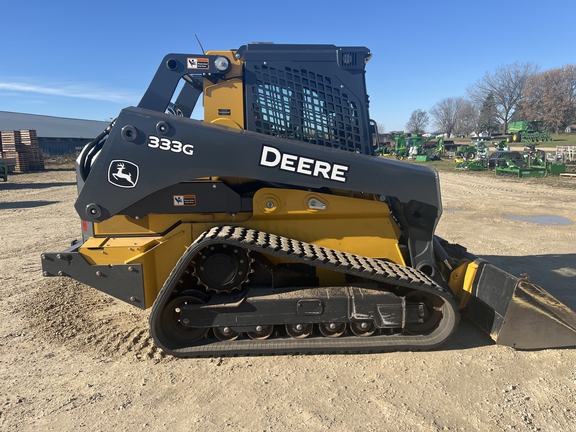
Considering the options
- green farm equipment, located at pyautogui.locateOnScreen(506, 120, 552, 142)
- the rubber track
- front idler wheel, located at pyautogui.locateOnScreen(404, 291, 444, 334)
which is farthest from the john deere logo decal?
green farm equipment, located at pyautogui.locateOnScreen(506, 120, 552, 142)

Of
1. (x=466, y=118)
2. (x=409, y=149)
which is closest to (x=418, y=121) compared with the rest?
(x=466, y=118)

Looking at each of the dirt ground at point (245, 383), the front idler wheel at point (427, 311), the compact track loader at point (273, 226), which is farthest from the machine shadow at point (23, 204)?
the front idler wheel at point (427, 311)

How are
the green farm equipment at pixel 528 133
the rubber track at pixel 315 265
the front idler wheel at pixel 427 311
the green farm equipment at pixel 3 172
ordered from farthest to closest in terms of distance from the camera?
the green farm equipment at pixel 528 133 → the green farm equipment at pixel 3 172 → the front idler wheel at pixel 427 311 → the rubber track at pixel 315 265

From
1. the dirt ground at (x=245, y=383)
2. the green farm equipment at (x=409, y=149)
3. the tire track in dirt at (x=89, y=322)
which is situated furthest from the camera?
the green farm equipment at (x=409, y=149)

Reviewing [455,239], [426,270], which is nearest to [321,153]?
[426,270]

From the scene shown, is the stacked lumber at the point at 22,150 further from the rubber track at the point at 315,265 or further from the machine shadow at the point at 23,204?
the rubber track at the point at 315,265

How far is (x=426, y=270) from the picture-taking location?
148 inches

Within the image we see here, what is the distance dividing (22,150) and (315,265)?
27.5 m

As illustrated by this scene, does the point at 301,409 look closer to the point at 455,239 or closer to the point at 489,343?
the point at 489,343

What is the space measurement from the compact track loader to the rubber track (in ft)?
0.04

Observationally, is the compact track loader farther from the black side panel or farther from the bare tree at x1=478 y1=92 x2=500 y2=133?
the bare tree at x1=478 y1=92 x2=500 y2=133

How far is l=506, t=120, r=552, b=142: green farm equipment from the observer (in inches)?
1646

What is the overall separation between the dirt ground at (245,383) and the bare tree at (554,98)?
62.5 meters

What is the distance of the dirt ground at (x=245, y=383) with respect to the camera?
2691mm
